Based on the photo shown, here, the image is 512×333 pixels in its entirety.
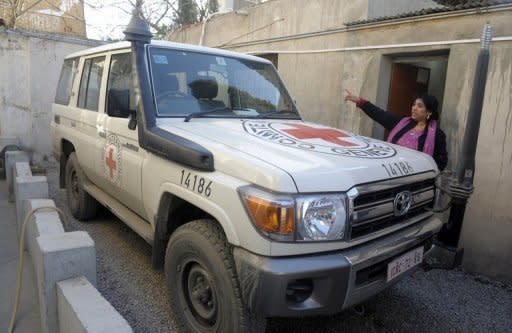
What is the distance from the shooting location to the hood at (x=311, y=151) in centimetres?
204

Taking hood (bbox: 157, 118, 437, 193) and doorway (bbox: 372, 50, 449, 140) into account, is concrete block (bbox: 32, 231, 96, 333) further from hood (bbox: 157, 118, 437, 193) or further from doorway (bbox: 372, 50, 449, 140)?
doorway (bbox: 372, 50, 449, 140)

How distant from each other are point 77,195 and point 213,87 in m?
2.57

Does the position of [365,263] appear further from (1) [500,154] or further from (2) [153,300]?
(1) [500,154]

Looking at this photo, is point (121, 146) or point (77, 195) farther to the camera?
point (77, 195)

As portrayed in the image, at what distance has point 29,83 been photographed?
7344mm

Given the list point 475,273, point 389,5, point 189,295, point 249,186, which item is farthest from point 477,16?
point 189,295

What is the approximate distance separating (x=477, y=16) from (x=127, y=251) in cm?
454

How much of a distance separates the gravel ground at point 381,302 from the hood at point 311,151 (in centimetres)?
127

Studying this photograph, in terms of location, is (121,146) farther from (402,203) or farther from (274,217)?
(402,203)

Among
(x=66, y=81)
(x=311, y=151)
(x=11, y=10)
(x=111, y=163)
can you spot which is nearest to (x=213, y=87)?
(x=111, y=163)

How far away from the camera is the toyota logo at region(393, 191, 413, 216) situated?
2.38 m

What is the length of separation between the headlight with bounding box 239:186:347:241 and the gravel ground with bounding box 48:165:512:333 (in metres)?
1.18

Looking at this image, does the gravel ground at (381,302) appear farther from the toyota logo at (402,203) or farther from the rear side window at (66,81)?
the rear side window at (66,81)

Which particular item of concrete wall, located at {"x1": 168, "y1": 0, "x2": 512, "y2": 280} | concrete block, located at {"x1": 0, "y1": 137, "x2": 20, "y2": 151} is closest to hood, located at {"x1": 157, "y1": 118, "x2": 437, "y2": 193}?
concrete wall, located at {"x1": 168, "y1": 0, "x2": 512, "y2": 280}
